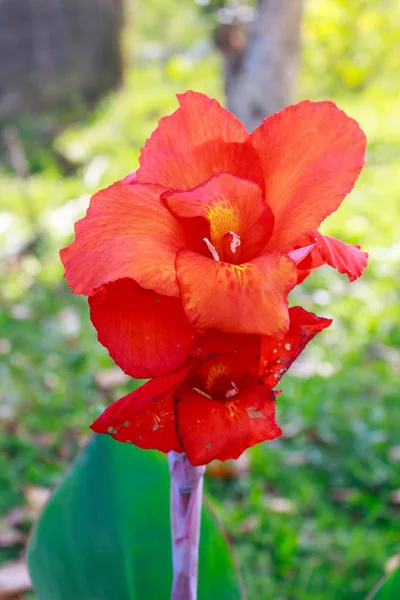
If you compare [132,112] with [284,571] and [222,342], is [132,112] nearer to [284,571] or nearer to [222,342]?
[284,571]

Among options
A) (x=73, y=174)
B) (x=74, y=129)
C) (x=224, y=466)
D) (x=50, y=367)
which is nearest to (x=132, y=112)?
(x=74, y=129)

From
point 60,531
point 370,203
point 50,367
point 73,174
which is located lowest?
point 60,531

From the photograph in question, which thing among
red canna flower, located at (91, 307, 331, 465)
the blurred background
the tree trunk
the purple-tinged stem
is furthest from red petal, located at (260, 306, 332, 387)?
the tree trunk

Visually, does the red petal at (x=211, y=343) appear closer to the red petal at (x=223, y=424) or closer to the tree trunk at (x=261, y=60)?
the red petal at (x=223, y=424)

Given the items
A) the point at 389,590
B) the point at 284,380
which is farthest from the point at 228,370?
the point at 284,380

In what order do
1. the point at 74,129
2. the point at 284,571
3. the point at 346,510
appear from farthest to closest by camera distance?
1. the point at 74,129
2. the point at 346,510
3. the point at 284,571

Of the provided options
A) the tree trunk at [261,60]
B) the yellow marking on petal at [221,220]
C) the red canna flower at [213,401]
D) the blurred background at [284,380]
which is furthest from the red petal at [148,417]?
the tree trunk at [261,60]

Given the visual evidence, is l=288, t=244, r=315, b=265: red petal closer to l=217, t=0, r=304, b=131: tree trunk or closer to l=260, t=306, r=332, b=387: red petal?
l=260, t=306, r=332, b=387: red petal
